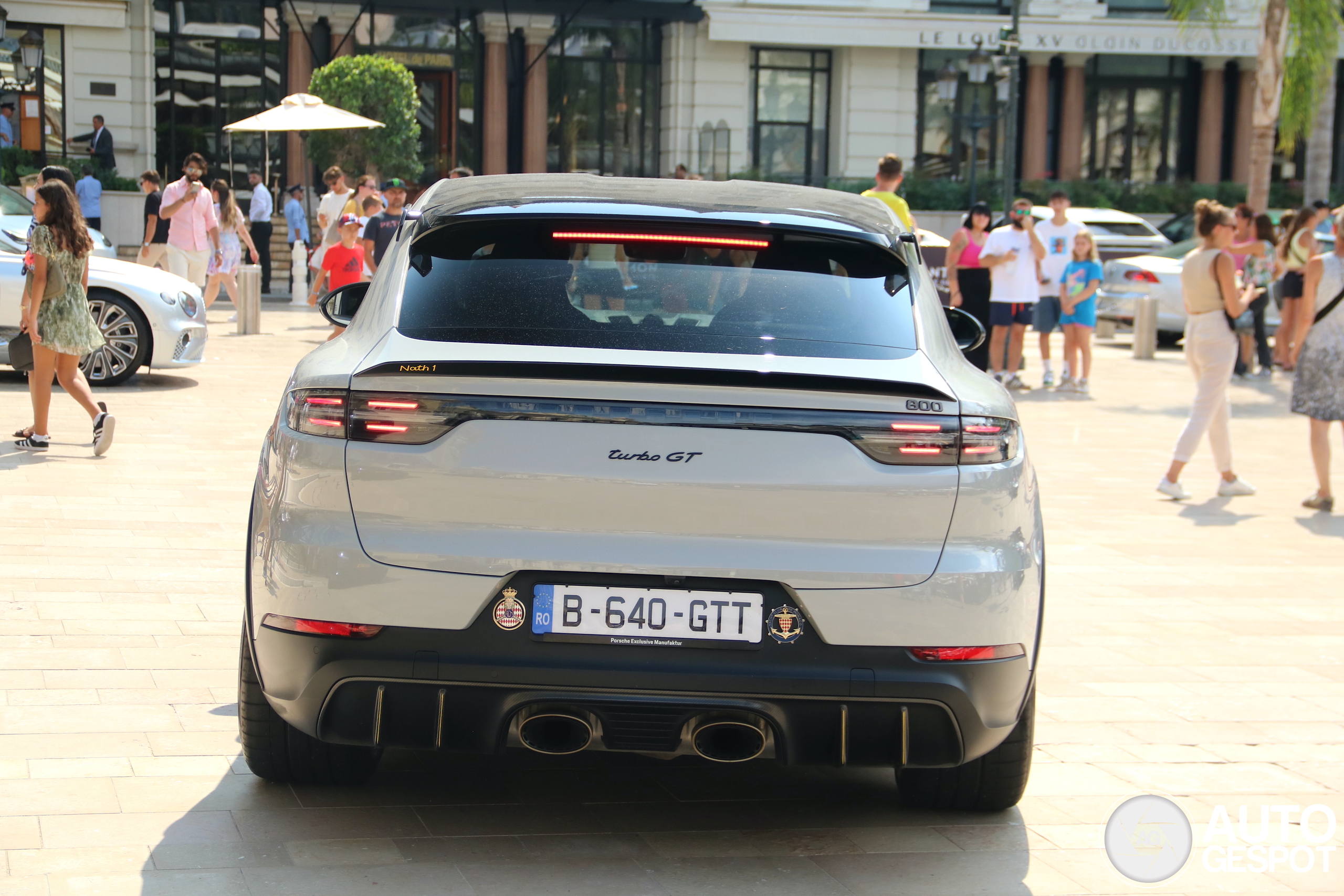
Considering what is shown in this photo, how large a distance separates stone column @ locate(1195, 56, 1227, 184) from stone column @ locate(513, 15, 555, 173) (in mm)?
15494

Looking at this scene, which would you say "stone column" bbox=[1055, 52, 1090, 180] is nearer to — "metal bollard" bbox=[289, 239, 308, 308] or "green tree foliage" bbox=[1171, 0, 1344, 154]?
"green tree foliage" bbox=[1171, 0, 1344, 154]

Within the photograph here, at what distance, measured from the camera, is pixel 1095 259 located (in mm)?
16188

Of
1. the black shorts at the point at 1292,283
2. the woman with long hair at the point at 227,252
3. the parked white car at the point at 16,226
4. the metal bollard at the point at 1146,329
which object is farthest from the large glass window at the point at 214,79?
the black shorts at the point at 1292,283

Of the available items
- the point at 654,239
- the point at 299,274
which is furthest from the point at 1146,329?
the point at 654,239

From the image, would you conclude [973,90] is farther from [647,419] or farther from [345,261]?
[647,419]

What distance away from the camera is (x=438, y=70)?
1331 inches

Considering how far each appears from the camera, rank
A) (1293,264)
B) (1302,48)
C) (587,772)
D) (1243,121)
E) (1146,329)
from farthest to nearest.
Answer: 1. (1243,121)
2. (1302,48)
3. (1146,329)
4. (1293,264)
5. (587,772)

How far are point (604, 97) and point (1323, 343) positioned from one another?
86.8 feet

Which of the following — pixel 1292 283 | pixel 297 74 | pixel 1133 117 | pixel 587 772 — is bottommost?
pixel 587 772

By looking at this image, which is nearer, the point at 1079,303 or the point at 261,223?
the point at 1079,303

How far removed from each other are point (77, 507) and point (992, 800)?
561 cm

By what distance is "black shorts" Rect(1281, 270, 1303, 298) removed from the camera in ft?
53.5

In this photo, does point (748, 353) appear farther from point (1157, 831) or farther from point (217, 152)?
point (217, 152)

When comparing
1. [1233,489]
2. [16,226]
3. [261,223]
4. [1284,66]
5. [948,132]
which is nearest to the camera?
[1233,489]
